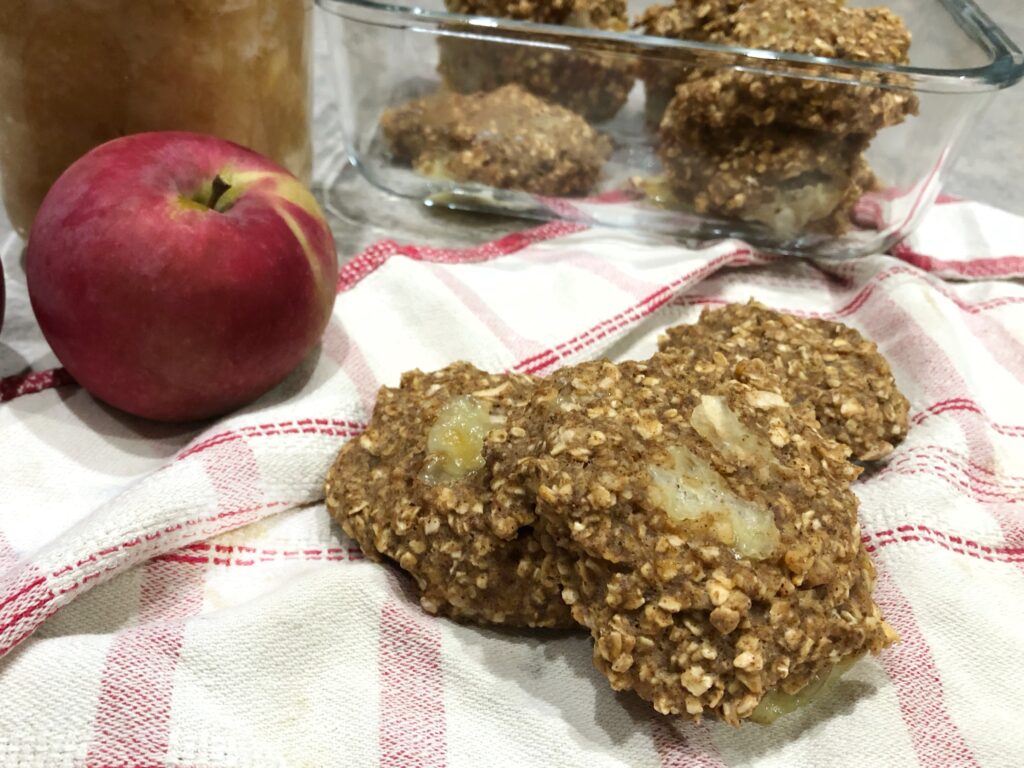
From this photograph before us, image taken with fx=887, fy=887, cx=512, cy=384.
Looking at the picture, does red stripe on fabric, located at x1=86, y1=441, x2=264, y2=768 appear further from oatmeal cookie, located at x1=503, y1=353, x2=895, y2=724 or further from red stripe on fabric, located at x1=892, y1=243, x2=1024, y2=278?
red stripe on fabric, located at x1=892, y1=243, x2=1024, y2=278

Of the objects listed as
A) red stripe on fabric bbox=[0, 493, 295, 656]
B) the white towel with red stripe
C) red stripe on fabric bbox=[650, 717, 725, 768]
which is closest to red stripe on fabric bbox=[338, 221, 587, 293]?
the white towel with red stripe

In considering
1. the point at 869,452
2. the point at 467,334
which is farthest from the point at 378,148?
the point at 869,452

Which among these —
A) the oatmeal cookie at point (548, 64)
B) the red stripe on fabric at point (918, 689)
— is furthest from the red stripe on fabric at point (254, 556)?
the oatmeal cookie at point (548, 64)

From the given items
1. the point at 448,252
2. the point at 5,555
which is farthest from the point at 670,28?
the point at 5,555

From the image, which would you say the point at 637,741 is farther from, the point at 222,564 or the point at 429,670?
the point at 222,564

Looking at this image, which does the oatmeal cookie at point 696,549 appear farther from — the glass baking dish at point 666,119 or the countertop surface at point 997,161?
the countertop surface at point 997,161

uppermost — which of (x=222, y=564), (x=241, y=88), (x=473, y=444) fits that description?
(x=241, y=88)
